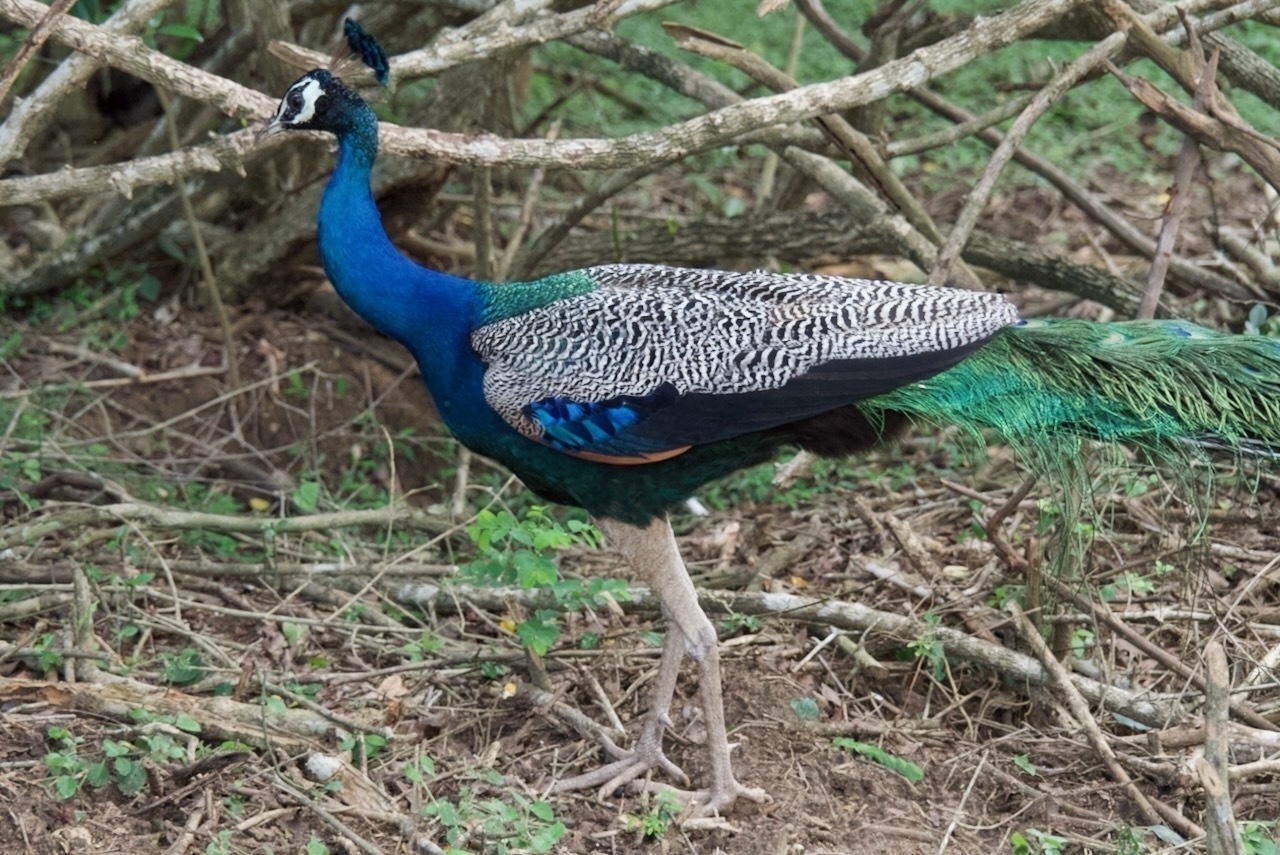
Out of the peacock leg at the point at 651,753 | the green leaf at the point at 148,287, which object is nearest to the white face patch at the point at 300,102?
Result: the peacock leg at the point at 651,753

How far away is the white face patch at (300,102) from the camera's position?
11.7 ft

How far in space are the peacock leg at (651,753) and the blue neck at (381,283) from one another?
3.03 feet

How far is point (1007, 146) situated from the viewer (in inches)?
164

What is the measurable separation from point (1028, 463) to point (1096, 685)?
0.77 m

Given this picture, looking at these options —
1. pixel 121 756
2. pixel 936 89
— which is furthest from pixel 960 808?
pixel 936 89

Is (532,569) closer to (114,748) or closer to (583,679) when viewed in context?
(583,679)

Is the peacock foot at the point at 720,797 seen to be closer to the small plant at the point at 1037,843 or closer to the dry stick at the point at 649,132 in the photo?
the small plant at the point at 1037,843

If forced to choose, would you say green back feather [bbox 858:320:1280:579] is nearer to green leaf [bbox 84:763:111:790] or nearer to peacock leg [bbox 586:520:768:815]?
peacock leg [bbox 586:520:768:815]

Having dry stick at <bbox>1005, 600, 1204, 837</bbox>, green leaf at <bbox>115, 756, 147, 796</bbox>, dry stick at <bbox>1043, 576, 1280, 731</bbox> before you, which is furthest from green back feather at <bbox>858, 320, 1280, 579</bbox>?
green leaf at <bbox>115, 756, 147, 796</bbox>

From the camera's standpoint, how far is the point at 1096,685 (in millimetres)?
3729

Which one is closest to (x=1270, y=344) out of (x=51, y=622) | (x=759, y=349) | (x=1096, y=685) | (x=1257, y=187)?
(x=1096, y=685)

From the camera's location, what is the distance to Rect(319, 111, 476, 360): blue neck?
354 cm

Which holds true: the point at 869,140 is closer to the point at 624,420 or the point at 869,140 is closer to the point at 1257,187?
the point at 624,420

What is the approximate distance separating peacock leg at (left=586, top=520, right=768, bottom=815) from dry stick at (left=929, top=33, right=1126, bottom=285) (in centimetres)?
114
